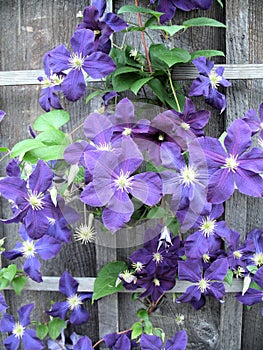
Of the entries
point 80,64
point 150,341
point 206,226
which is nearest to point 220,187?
point 206,226

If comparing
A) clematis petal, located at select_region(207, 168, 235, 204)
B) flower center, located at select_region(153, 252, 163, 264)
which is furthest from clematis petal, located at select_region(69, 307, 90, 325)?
clematis petal, located at select_region(207, 168, 235, 204)

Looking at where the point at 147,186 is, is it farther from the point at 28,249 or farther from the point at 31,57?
the point at 31,57

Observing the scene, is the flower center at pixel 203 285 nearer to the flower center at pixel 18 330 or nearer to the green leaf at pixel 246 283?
the green leaf at pixel 246 283

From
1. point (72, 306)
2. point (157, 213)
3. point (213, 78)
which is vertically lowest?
point (72, 306)

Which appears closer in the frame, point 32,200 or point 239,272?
point 32,200

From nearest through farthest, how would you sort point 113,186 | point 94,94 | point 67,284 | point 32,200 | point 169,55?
point 113,186 < point 32,200 < point 169,55 < point 94,94 < point 67,284

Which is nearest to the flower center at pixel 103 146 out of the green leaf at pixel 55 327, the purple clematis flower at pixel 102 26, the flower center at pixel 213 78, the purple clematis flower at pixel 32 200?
the purple clematis flower at pixel 32 200

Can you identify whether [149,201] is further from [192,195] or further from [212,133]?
[212,133]
